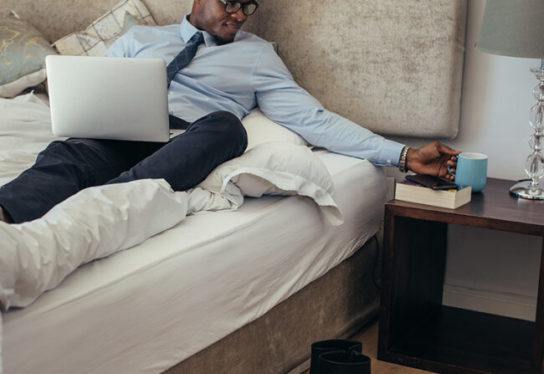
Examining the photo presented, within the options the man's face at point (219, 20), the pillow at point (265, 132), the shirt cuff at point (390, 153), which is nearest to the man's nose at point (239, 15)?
the man's face at point (219, 20)

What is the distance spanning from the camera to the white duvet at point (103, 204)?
1030 millimetres

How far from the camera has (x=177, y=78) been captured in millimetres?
2193

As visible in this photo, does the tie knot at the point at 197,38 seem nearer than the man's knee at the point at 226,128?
No

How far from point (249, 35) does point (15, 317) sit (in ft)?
4.84

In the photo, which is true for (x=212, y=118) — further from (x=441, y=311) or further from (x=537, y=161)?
(x=441, y=311)

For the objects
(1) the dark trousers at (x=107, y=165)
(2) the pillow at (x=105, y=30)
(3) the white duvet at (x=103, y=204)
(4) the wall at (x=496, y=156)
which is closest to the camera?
(3) the white duvet at (x=103, y=204)

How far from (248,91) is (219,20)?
0.82ft

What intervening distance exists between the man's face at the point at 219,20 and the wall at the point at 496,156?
73cm

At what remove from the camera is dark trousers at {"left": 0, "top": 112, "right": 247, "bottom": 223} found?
1.36 metres

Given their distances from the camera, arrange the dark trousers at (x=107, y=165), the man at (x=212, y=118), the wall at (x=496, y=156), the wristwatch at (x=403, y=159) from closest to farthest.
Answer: the dark trousers at (x=107, y=165)
the man at (x=212, y=118)
the wristwatch at (x=403, y=159)
the wall at (x=496, y=156)

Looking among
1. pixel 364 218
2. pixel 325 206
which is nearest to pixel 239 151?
pixel 325 206

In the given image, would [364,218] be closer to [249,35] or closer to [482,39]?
[482,39]

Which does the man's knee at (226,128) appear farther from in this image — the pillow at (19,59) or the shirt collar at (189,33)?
the pillow at (19,59)

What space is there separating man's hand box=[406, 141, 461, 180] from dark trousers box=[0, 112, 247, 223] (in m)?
0.54
